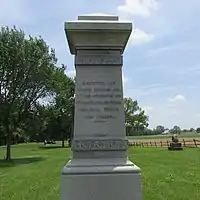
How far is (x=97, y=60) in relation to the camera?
6984 mm

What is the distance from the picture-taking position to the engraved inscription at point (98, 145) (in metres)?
6.65

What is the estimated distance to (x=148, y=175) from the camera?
48.6 ft

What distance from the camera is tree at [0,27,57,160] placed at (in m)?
31.0

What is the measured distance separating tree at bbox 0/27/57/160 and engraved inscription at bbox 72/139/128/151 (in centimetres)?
2502

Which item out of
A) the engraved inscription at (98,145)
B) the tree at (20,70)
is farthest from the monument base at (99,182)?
the tree at (20,70)

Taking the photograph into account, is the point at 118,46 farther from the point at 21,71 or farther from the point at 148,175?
the point at 21,71

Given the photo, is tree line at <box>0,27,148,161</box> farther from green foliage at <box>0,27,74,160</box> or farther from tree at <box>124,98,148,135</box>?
tree at <box>124,98,148,135</box>

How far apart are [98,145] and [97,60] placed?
1.45 metres

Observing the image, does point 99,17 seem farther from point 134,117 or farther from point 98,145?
point 134,117

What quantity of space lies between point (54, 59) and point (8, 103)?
517 centimetres

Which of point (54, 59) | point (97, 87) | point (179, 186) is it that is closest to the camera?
point (97, 87)

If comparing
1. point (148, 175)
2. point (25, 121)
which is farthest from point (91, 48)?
point (25, 121)

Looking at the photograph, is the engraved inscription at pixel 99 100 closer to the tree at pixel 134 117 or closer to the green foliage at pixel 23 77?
the green foliage at pixel 23 77

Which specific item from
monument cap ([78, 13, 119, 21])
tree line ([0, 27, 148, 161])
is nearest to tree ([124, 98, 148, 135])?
tree line ([0, 27, 148, 161])
